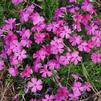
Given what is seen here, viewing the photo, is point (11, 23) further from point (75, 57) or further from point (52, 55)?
point (75, 57)

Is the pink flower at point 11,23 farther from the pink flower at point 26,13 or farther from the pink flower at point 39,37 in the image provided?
the pink flower at point 39,37

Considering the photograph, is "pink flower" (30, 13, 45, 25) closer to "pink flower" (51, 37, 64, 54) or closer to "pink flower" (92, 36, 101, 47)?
"pink flower" (51, 37, 64, 54)

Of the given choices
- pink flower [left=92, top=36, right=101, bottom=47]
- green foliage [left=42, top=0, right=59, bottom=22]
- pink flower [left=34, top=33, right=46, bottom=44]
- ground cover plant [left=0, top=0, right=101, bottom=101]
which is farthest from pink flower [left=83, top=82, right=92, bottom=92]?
green foliage [left=42, top=0, right=59, bottom=22]

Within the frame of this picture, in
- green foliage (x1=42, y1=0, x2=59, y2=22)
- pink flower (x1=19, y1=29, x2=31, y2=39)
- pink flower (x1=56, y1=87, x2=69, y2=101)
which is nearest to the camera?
pink flower (x1=56, y1=87, x2=69, y2=101)

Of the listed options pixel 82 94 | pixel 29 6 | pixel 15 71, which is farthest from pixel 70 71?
pixel 29 6

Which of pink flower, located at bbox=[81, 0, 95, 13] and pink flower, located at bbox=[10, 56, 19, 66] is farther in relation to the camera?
pink flower, located at bbox=[81, 0, 95, 13]

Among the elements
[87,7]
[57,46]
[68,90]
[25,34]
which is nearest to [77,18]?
[87,7]

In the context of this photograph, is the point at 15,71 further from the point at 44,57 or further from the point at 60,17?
the point at 60,17

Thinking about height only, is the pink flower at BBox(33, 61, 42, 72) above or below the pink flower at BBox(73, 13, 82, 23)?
below
